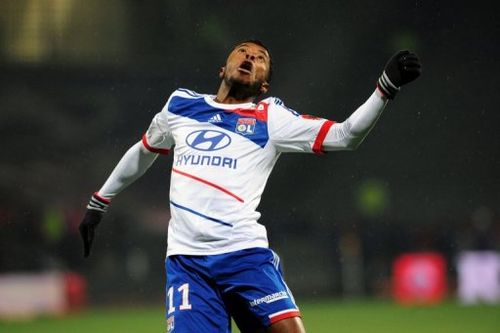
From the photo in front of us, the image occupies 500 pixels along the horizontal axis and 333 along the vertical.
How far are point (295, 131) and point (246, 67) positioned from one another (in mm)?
462

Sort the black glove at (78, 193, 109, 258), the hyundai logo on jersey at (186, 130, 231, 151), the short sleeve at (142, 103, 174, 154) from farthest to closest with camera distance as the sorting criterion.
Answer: the black glove at (78, 193, 109, 258)
the short sleeve at (142, 103, 174, 154)
the hyundai logo on jersey at (186, 130, 231, 151)

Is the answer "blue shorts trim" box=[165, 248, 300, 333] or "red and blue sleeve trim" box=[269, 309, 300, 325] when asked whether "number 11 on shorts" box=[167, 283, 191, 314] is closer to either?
"blue shorts trim" box=[165, 248, 300, 333]

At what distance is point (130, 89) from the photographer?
54.9ft

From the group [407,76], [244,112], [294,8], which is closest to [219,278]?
[244,112]

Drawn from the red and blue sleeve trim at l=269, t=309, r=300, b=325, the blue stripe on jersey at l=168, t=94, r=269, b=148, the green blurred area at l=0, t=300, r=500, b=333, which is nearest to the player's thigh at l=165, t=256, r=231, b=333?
the red and blue sleeve trim at l=269, t=309, r=300, b=325

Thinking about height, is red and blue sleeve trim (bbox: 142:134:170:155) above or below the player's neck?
below

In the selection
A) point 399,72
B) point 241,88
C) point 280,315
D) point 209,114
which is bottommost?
point 280,315

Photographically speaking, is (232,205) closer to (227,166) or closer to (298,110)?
(227,166)

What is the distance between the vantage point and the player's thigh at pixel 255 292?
14.3ft

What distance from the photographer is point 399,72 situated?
4125mm

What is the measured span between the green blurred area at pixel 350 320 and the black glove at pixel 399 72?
6159mm

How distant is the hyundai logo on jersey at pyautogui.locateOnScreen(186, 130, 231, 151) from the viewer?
4531 millimetres

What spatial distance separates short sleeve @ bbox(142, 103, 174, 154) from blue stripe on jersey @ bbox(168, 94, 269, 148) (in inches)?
3.7

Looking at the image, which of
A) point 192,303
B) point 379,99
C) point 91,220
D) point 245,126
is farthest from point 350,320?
point 379,99
